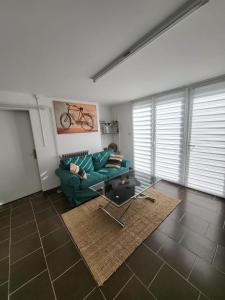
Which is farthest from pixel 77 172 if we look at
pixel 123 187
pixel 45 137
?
pixel 45 137

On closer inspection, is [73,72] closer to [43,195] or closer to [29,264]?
[29,264]

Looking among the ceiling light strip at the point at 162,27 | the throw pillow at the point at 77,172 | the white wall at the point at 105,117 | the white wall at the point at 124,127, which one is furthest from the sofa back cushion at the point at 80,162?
the ceiling light strip at the point at 162,27

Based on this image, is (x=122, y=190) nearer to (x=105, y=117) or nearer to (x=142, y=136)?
(x=142, y=136)

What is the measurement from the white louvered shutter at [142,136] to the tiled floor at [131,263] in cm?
183

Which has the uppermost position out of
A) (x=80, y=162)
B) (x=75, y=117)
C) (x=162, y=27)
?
(x=162, y=27)

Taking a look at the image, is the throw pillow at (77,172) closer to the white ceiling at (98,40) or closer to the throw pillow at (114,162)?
the throw pillow at (114,162)

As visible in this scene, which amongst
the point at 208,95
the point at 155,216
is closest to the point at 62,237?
the point at 155,216

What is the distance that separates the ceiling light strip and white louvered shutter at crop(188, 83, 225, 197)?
1961 millimetres

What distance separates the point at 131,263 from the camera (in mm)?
1475

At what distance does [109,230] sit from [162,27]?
2.46m

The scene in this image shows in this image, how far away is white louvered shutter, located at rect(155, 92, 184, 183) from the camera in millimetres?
3008

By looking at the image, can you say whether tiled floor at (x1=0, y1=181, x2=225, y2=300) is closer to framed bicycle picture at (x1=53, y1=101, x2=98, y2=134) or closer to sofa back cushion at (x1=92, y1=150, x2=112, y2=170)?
sofa back cushion at (x1=92, y1=150, x2=112, y2=170)

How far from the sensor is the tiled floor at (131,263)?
1.23 meters

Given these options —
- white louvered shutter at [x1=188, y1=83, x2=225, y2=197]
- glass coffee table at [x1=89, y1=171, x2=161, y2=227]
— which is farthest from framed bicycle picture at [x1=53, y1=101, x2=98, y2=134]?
white louvered shutter at [x1=188, y1=83, x2=225, y2=197]
